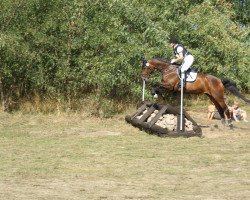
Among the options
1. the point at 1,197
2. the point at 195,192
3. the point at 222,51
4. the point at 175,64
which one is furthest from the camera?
the point at 222,51

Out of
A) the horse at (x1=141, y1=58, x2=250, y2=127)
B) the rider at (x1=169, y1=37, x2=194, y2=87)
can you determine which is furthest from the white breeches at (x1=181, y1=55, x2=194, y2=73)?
the horse at (x1=141, y1=58, x2=250, y2=127)

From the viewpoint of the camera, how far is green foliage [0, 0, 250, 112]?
16.1 meters

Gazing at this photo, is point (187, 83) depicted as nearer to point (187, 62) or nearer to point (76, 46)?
point (187, 62)

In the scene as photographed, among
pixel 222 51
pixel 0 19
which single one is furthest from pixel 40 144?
pixel 222 51

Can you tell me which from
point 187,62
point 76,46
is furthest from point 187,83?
point 76,46

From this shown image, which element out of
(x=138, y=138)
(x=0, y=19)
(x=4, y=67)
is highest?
(x=0, y=19)

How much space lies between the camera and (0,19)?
15.8 m

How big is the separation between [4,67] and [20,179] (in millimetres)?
8967

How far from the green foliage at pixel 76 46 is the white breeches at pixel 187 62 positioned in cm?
292

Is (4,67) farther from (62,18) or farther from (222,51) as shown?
(222,51)

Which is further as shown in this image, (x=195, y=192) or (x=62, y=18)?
(x=62, y=18)

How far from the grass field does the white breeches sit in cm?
183

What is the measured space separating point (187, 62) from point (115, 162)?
5.08m

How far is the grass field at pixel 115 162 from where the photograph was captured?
23.7 feet
